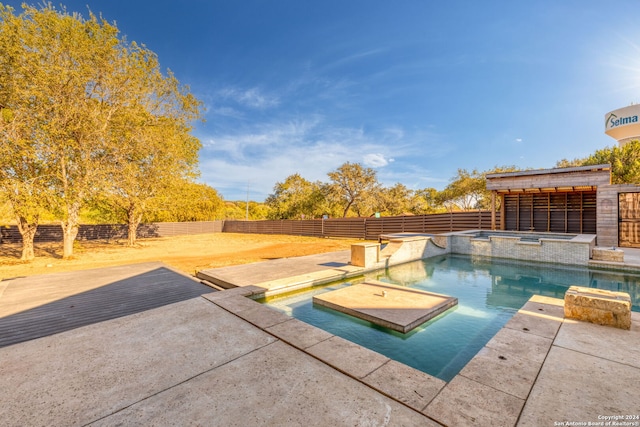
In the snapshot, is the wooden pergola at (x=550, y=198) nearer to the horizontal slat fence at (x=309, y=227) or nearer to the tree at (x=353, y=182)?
the horizontal slat fence at (x=309, y=227)

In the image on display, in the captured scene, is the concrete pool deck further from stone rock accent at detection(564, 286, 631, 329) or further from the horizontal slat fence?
the horizontal slat fence

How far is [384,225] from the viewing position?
16234mm

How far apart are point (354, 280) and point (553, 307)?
354cm

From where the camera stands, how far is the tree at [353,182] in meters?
24.6

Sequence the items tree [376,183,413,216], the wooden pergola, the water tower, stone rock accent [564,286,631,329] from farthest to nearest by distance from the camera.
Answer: tree [376,183,413,216] → the water tower → the wooden pergola → stone rock accent [564,286,631,329]

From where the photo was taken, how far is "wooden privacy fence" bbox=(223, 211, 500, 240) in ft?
44.8

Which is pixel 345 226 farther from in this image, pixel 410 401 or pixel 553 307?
pixel 410 401

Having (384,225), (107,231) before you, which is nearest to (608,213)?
(384,225)

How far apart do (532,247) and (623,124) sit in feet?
89.5

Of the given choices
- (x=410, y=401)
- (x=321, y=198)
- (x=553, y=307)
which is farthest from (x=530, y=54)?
(x=321, y=198)

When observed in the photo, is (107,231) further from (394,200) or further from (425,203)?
(425,203)

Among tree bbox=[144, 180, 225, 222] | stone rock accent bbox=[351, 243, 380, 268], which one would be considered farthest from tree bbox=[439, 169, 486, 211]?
tree bbox=[144, 180, 225, 222]

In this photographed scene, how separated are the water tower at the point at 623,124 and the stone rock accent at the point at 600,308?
32.3m

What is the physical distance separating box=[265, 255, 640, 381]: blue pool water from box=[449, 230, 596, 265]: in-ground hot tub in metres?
0.59
